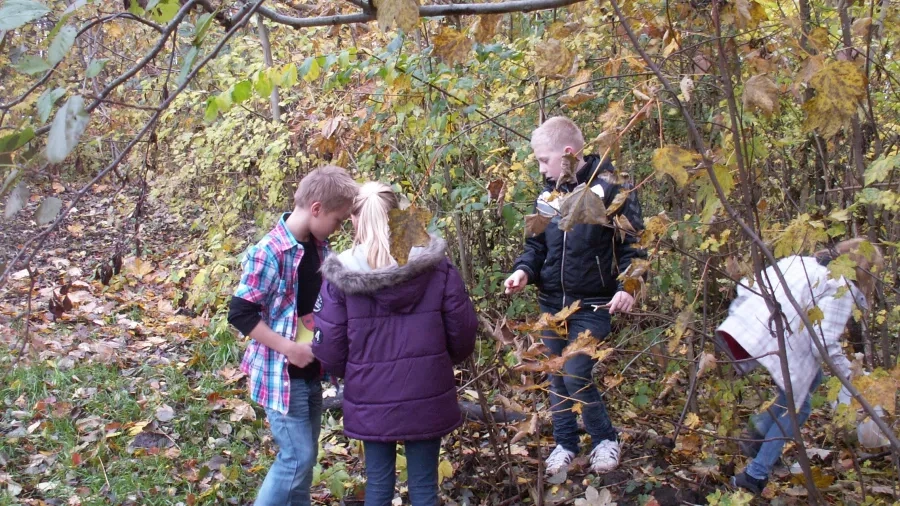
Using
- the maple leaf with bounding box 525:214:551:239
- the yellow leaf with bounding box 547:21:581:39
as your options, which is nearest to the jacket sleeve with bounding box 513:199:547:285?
the maple leaf with bounding box 525:214:551:239

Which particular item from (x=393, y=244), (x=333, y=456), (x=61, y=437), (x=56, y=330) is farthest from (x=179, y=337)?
(x=393, y=244)

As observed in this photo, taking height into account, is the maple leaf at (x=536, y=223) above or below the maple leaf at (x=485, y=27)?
below

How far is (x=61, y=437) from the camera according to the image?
4.30 meters

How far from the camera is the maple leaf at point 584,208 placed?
6.27 ft

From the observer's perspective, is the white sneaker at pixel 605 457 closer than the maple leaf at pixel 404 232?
No

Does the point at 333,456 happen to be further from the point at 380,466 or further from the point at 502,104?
the point at 502,104

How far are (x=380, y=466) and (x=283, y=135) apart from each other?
389 centimetres

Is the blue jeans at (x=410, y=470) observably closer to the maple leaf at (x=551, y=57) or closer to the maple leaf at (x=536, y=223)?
the maple leaf at (x=536, y=223)

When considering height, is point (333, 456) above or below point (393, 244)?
below

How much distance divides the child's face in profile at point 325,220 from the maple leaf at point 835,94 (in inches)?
69.3

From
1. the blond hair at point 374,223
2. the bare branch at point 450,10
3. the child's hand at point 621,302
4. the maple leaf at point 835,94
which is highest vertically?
the bare branch at point 450,10

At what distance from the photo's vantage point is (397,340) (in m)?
2.77

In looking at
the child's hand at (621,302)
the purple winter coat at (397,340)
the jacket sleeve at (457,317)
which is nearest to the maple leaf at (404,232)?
the purple winter coat at (397,340)

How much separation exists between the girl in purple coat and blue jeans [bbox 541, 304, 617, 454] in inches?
30.0
